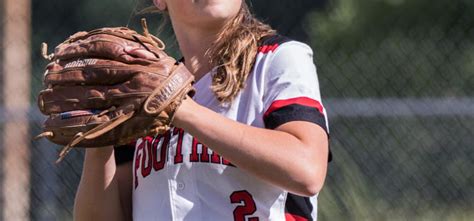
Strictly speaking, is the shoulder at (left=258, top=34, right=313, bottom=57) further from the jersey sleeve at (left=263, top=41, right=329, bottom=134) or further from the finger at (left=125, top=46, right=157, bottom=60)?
the finger at (left=125, top=46, right=157, bottom=60)

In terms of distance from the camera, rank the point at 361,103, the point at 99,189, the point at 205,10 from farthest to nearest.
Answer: the point at 361,103, the point at 99,189, the point at 205,10

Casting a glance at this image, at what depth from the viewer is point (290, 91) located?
182cm

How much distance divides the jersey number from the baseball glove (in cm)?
20

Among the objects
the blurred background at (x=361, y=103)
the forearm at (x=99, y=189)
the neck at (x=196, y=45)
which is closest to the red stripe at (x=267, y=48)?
the neck at (x=196, y=45)

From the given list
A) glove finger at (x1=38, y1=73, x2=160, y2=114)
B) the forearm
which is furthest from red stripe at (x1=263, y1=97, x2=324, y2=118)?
the forearm

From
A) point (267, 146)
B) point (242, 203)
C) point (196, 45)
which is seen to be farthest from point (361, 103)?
point (267, 146)

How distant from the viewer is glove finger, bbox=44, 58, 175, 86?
1.74 meters

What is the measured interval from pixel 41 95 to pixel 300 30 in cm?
206

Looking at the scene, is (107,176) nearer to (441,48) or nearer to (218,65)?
(218,65)

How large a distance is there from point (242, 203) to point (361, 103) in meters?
2.07

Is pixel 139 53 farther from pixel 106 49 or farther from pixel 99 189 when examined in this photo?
pixel 99 189

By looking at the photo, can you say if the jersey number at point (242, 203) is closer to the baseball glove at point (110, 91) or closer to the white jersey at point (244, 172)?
the white jersey at point (244, 172)

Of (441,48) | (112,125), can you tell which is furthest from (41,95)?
(441,48)

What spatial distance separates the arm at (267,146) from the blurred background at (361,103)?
202cm
